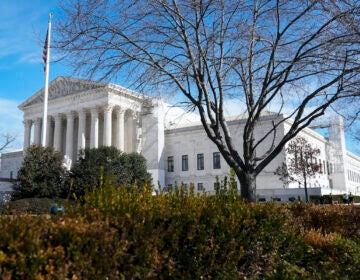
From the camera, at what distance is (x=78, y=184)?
2838 centimetres

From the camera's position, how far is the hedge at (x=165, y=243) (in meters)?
3.13

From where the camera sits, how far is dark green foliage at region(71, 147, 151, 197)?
28547 millimetres

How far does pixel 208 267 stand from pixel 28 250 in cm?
230

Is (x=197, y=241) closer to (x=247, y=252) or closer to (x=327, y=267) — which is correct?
(x=247, y=252)

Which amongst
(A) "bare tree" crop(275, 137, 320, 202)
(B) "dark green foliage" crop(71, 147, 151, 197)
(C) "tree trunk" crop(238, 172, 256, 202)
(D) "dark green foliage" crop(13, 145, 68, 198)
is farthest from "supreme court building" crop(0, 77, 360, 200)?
(C) "tree trunk" crop(238, 172, 256, 202)

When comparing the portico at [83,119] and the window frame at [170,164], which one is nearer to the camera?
the portico at [83,119]

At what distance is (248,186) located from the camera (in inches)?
402

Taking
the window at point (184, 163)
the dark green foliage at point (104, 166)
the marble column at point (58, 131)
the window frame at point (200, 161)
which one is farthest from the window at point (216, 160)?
the marble column at point (58, 131)

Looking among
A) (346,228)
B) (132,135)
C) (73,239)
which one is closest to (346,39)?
(346,228)

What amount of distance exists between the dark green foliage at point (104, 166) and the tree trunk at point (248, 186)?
1783 centimetres

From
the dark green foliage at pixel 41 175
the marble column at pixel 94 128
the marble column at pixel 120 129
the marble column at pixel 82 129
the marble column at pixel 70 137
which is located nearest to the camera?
the dark green foliage at pixel 41 175

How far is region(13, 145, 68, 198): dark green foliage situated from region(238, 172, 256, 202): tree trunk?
1965 cm

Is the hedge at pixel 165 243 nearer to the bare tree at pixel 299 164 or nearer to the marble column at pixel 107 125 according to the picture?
the bare tree at pixel 299 164

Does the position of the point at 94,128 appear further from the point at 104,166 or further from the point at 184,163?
the point at 104,166
